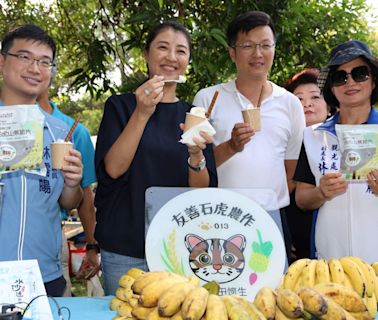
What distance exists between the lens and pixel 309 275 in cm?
213

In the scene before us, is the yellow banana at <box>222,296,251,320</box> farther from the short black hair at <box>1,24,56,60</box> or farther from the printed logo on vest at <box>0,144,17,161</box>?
the short black hair at <box>1,24,56,60</box>

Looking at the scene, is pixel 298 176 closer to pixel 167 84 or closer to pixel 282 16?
pixel 167 84

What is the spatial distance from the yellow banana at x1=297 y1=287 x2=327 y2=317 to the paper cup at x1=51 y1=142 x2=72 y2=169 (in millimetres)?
1413

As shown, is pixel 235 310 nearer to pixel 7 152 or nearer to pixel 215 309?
pixel 215 309

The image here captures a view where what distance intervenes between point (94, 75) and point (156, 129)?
Answer: 2.45 metres

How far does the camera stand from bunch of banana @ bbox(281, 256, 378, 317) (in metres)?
2.11

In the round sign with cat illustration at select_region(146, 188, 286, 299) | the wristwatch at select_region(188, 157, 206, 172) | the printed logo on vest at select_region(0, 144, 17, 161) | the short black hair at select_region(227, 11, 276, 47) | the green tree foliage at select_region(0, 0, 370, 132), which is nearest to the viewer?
the round sign with cat illustration at select_region(146, 188, 286, 299)

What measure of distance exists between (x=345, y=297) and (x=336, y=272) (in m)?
0.24

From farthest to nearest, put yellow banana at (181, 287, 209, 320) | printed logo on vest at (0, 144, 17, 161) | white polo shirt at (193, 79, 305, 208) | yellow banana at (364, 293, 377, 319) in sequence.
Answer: white polo shirt at (193, 79, 305, 208) < printed logo on vest at (0, 144, 17, 161) < yellow banana at (364, 293, 377, 319) < yellow banana at (181, 287, 209, 320)

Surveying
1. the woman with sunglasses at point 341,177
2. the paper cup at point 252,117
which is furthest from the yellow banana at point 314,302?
the paper cup at point 252,117

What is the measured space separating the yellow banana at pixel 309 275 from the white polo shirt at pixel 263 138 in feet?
3.54

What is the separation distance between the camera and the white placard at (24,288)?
2.06 meters

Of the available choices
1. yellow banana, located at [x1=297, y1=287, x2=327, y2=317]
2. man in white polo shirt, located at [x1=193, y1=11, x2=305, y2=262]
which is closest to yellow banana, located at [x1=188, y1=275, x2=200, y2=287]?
yellow banana, located at [x1=297, y1=287, x2=327, y2=317]

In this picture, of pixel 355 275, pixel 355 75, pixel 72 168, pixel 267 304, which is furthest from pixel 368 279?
pixel 72 168
